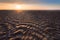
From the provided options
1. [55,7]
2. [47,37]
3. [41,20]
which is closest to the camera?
[47,37]

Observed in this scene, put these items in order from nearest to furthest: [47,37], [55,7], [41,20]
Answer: [47,37], [41,20], [55,7]

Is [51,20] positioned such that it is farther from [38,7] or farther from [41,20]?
[38,7]

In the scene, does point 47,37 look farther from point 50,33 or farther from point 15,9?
point 15,9

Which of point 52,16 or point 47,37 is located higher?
point 52,16

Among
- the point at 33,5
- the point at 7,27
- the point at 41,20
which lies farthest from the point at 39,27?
the point at 33,5

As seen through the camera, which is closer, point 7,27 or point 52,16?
point 7,27

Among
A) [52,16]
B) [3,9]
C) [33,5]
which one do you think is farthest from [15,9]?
[52,16]
